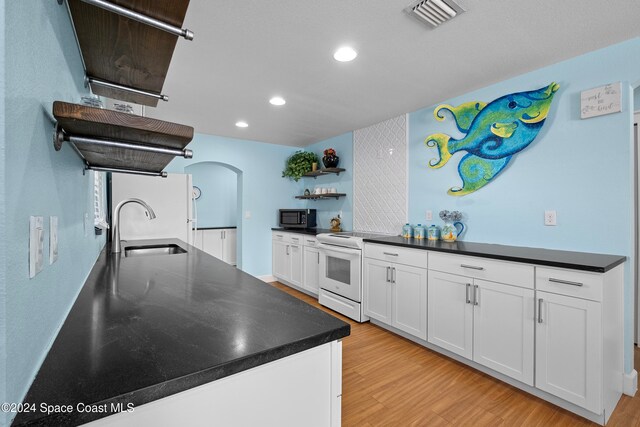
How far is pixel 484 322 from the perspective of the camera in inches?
86.4

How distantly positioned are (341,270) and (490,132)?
2.09 m

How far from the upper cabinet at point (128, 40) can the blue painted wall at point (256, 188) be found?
3325mm

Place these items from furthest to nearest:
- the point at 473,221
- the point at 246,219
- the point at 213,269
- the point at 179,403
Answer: the point at 246,219
the point at 473,221
the point at 213,269
the point at 179,403

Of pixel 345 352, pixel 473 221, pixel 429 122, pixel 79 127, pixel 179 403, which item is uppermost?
pixel 429 122

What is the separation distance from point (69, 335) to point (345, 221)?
12.6 feet

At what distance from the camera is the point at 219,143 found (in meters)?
4.53

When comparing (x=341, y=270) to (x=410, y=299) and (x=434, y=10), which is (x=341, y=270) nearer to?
(x=410, y=299)

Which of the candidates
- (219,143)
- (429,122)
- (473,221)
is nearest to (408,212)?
(473,221)

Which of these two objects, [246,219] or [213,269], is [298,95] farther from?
[246,219]

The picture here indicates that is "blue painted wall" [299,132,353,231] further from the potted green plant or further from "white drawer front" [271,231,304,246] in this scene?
"white drawer front" [271,231,304,246]

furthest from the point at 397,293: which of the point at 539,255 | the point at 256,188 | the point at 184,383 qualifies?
the point at 256,188

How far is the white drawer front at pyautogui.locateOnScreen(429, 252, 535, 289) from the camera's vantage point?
1.97m

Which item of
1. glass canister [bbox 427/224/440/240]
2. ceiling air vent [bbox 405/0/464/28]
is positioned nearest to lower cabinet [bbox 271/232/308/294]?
glass canister [bbox 427/224/440/240]

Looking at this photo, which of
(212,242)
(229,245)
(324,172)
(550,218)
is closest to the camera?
(550,218)
